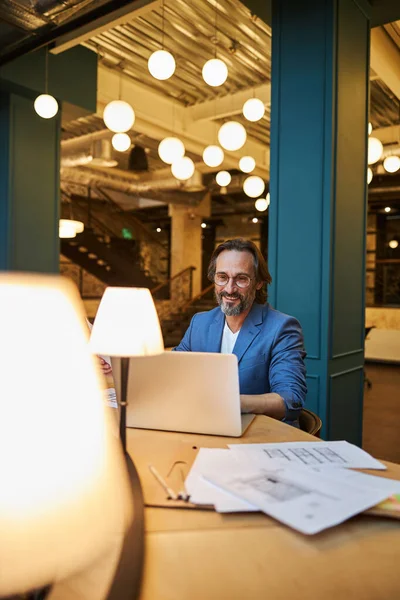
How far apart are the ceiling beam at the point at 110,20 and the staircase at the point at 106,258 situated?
8.45 m

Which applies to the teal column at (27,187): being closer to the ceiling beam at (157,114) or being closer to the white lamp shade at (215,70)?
the ceiling beam at (157,114)

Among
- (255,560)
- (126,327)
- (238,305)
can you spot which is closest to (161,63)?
(238,305)

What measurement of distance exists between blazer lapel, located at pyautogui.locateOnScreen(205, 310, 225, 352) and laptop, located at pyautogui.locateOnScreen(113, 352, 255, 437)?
86 cm

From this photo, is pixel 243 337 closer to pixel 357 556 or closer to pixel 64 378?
pixel 357 556

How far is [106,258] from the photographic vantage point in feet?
43.7

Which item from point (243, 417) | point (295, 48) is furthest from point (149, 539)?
point (295, 48)

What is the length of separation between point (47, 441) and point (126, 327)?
639 mm

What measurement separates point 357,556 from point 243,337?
1418 mm

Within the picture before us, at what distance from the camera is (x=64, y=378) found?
0.54 m

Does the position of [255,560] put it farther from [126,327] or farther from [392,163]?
[392,163]

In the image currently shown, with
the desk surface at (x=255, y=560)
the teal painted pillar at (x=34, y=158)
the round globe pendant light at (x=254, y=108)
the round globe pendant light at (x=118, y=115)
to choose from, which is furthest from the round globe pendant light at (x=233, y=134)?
the desk surface at (x=255, y=560)

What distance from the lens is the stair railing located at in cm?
1377

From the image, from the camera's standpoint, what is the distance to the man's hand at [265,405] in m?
1.80

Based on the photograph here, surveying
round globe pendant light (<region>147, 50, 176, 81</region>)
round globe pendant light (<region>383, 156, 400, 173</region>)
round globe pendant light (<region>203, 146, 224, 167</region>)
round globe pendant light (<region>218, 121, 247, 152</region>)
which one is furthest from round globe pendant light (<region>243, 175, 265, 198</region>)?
round globe pendant light (<region>147, 50, 176, 81</region>)
